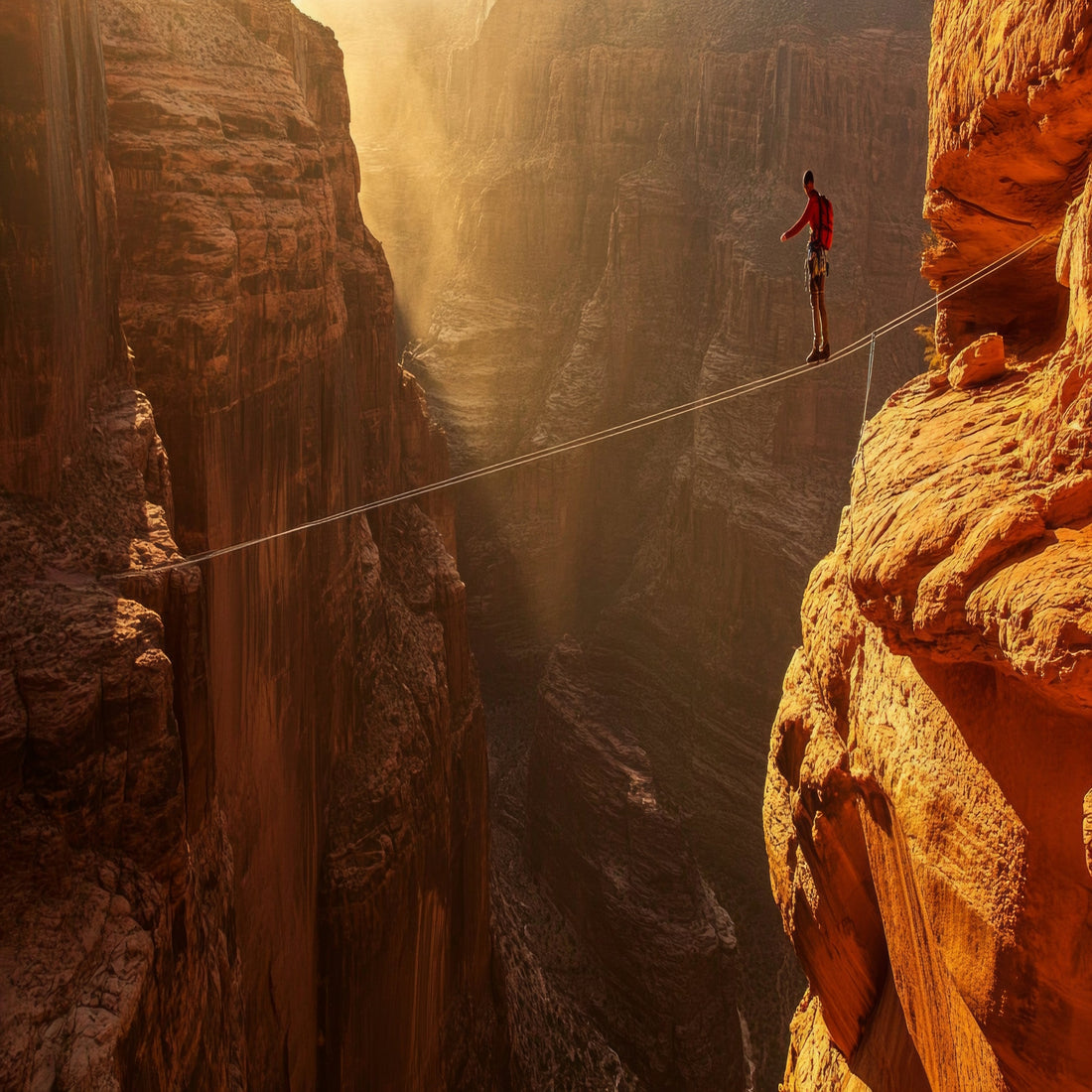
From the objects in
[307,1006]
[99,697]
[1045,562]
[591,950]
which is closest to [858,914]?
[1045,562]

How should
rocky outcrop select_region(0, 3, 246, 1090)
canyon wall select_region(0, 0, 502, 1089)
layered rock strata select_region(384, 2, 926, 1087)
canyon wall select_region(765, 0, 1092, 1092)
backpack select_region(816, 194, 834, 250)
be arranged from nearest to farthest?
canyon wall select_region(765, 0, 1092, 1092) < rocky outcrop select_region(0, 3, 246, 1090) < canyon wall select_region(0, 0, 502, 1089) < backpack select_region(816, 194, 834, 250) < layered rock strata select_region(384, 2, 926, 1087)

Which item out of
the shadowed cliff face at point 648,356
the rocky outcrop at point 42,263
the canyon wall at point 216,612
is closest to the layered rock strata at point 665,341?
the shadowed cliff face at point 648,356

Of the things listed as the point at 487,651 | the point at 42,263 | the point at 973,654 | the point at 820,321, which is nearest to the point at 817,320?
the point at 820,321

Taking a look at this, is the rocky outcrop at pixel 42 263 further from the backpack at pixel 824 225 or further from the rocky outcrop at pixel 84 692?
the backpack at pixel 824 225

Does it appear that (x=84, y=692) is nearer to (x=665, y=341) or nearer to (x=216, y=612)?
(x=216, y=612)

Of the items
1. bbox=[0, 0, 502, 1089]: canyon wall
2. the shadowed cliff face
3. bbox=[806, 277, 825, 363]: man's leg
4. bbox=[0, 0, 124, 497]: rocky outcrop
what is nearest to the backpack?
bbox=[806, 277, 825, 363]: man's leg

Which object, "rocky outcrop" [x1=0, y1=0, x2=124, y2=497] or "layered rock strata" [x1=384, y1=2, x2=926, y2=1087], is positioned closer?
"rocky outcrop" [x1=0, y1=0, x2=124, y2=497]

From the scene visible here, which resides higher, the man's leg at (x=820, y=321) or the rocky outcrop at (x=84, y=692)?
the man's leg at (x=820, y=321)

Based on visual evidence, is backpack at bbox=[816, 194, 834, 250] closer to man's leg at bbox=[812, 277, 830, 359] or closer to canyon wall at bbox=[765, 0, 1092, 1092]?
man's leg at bbox=[812, 277, 830, 359]
